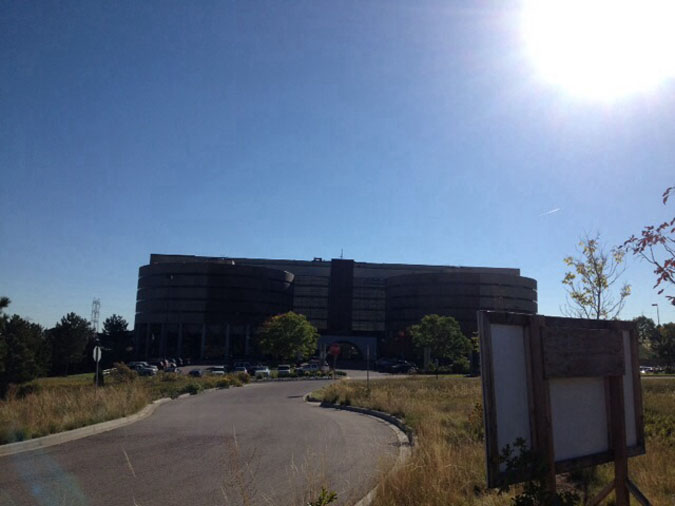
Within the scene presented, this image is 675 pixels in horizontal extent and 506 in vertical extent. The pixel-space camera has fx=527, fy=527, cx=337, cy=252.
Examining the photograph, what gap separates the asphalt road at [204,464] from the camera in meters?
6.69

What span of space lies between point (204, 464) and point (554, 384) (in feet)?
21.3

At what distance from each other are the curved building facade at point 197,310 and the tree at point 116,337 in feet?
30.3

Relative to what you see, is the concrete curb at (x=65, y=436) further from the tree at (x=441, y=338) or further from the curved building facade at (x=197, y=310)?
the curved building facade at (x=197, y=310)

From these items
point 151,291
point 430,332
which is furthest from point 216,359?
point 430,332

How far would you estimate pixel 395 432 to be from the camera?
13117 mm

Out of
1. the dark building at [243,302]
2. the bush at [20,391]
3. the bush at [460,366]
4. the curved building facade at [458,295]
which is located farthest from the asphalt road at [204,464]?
the curved building facade at [458,295]

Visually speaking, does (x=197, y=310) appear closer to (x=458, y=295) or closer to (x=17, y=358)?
(x=458, y=295)

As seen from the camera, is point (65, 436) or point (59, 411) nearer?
point (65, 436)

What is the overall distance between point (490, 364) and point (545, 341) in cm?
64

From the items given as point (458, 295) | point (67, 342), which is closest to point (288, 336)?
point (67, 342)

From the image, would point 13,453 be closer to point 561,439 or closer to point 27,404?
point 27,404

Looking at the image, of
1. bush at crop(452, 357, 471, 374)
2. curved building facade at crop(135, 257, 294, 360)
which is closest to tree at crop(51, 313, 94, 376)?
curved building facade at crop(135, 257, 294, 360)

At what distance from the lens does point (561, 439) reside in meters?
4.52

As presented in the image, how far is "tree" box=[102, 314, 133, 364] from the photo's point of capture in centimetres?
8481
